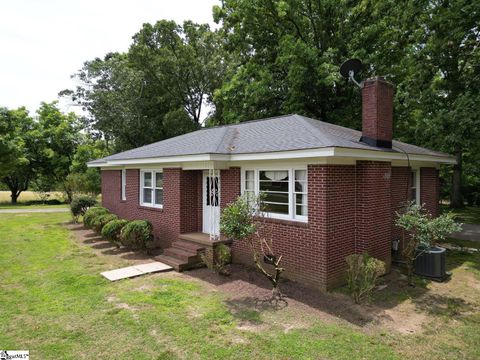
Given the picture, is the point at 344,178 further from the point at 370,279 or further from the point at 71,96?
the point at 71,96

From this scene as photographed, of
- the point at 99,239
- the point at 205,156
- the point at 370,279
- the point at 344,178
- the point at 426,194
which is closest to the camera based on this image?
the point at 370,279

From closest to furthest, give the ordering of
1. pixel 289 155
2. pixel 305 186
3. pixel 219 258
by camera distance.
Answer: pixel 289 155 < pixel 305 186 < pixel 219 258

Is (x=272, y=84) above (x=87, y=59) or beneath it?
beneath

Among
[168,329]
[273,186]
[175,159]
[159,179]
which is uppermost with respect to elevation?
[175,159]

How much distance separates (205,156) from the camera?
29.6 feet

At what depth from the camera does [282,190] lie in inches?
332

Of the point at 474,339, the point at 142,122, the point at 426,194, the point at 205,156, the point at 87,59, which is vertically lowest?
the point at 474,339

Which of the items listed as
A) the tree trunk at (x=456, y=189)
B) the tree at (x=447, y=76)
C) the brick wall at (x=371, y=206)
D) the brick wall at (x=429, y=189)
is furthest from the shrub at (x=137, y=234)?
the tree trunk at (x=456, y=189)

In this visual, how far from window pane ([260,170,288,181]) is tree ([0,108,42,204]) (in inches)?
1115

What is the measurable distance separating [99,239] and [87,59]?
72.0 feet

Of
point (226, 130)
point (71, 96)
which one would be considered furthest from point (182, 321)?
point (71, 96)

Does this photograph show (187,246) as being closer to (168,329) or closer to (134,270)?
(134,270)

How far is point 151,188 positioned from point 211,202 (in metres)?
3.66

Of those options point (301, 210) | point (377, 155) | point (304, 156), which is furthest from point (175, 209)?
point (377, 155)
